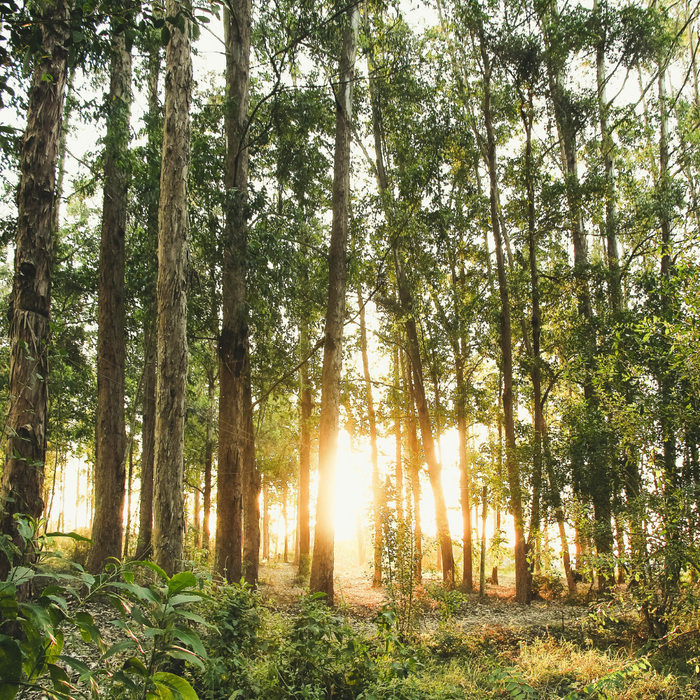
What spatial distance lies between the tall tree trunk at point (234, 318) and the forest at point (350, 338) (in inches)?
2.1

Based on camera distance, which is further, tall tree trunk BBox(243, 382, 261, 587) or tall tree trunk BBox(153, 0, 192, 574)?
tall tree trunk BBox(243, 382, 261, 587)

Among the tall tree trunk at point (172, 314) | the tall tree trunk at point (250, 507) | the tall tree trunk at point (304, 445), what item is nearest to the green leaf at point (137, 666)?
the tall tree trunk at point (172, 314)

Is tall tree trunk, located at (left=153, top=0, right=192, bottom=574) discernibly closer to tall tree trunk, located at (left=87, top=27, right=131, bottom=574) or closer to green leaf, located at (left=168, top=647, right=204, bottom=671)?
tall tree trunk, located at (left=87, top=27, right=131, bottom=574)

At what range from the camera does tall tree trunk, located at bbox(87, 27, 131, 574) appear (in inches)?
311

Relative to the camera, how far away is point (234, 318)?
8.43 meters

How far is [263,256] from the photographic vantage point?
9.03 metres

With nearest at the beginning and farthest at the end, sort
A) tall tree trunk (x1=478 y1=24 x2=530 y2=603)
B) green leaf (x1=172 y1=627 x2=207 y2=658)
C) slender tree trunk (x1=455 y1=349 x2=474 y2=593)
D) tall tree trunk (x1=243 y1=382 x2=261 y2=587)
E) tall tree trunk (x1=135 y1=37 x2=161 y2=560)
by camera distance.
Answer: green leaf (x1=172 y1=627 x2=207 y2=658)
tall tree trunk (x1=135 y1=37 x2=161 y2=560)
tall tree trunk (x1=243 y1=382 x2=261 y2=587)
tall tree trunk (x1=478 y1=24 x2=530 y2=603)
slender tree trunk (x1=455 y1=349 x2=474 y2=593)

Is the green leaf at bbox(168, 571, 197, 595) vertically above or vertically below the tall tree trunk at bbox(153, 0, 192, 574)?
below

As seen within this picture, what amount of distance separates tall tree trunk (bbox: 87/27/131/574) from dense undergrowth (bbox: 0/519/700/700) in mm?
1220

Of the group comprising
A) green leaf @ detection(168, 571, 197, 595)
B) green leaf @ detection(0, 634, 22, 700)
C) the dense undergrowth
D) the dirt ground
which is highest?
green leaf @ detection(168, 571, 197, 595)

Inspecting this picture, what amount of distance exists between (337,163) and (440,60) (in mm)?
5516

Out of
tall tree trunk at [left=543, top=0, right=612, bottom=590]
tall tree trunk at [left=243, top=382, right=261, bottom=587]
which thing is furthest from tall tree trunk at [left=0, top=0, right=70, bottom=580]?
tall tree trunk at [left=543, top=0, right=612, bottom=590]

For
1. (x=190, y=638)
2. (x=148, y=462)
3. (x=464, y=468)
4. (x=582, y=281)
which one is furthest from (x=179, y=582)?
(x=464, y=468)

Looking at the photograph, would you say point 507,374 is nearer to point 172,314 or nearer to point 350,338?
point 350,338
